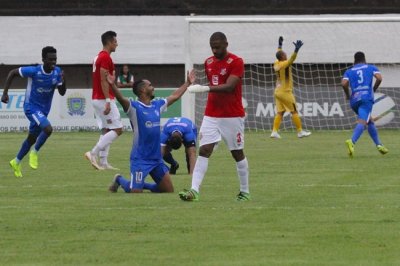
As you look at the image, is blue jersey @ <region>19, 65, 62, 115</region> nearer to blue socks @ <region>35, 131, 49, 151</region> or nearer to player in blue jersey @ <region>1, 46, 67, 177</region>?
player in blue jersey @ <region>1, 46, 67, 177</region>

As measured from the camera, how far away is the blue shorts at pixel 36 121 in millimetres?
19766

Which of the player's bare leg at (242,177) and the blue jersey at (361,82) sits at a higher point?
the blue jersey at (361,82)

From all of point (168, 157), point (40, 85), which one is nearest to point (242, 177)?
point (168, 157)

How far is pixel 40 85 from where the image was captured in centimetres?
1986

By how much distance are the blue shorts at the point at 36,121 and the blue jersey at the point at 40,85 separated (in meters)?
0.08

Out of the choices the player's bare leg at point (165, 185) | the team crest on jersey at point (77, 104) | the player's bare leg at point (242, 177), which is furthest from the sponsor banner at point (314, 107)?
the player's bare leg at point (242, 177)

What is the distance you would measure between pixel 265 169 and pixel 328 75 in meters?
20.9

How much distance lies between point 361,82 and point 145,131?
30.1 feet

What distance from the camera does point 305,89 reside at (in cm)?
3916

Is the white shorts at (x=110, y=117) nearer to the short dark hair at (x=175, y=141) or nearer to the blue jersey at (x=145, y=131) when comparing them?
the short dark hair at (x=175, y=141)

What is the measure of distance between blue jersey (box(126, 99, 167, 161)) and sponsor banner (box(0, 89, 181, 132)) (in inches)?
883

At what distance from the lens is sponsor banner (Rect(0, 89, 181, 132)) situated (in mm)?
38156

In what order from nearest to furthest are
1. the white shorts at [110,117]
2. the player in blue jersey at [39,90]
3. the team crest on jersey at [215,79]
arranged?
the team crest on jersey at [215,79] → the player in blue jersey at [39,90] → the white shorts at [110,117]
